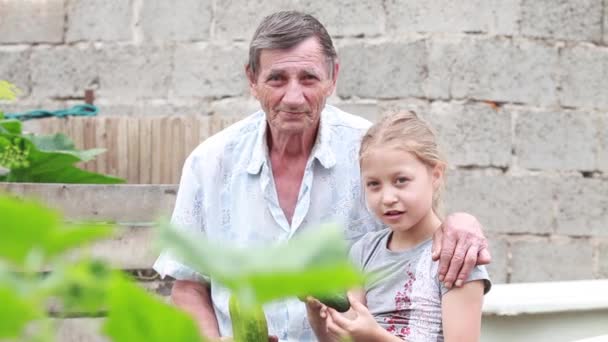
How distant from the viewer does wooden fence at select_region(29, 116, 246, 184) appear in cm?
458

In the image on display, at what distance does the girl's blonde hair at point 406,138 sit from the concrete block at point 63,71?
3.33m

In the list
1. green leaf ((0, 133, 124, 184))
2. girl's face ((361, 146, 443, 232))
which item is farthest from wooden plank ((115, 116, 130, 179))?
girl's face ((361, 146, 443, 232))

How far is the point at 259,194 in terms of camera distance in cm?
288

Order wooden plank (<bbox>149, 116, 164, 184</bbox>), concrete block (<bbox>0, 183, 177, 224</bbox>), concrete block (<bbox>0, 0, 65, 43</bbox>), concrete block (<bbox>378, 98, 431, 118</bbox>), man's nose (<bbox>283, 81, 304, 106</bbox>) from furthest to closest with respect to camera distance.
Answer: concrete block (<bbox>0, 0, 65, 43</bbox>) < concrete block (<bbox>378, 98, 431, 118</bbox>) < wooden plank (<bbox>149, 116, 164, 184</bbox>) < concrete block (<bbox>0, 183, 177, 224</bbox>) < man's nose (<bbox>283, 81, 304, 106</bbox>)

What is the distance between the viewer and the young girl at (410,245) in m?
2.34

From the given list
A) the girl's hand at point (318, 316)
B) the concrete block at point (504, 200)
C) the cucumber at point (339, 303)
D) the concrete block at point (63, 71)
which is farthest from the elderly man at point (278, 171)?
the concrete block at point (63, 71)

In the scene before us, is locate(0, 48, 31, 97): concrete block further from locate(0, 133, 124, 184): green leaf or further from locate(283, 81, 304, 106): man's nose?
locate(283, 81, 304, 106): man's nose

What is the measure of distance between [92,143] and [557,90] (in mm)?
2319

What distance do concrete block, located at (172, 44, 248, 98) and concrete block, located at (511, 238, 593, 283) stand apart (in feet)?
5.26

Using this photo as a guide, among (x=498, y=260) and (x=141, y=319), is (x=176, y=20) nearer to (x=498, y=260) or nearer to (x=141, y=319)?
(x=498, y=260)

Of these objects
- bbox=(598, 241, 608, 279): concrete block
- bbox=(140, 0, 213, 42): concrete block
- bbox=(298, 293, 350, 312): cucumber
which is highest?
bbox=(140, 0, 213, 42): concrete block

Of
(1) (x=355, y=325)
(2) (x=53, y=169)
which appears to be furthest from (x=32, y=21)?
(1) (x=355, y=325)

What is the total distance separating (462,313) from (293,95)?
0.73 metres

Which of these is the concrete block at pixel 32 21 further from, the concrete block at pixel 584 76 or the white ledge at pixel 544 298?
the white ledge at pixel 544 298
